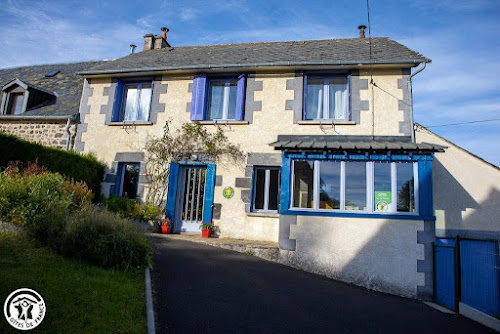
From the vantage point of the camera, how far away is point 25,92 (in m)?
12.0

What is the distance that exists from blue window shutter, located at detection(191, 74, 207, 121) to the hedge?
3.34 metres

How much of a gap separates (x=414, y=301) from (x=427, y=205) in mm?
1984

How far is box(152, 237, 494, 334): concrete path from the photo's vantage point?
14.0ft

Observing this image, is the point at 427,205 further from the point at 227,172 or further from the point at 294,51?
the point at 294,51

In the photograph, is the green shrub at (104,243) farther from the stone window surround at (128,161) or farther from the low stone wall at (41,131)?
the low stone wall at (41,131)

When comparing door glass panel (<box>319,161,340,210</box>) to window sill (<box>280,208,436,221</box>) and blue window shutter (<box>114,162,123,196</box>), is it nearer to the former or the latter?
window sill (<box>280,208,436,221</box>)

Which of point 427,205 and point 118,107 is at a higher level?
point 118,107

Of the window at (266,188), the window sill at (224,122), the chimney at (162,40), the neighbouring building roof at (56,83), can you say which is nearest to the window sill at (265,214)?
the window at (266,188)

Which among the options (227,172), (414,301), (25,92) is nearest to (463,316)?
(414,301)

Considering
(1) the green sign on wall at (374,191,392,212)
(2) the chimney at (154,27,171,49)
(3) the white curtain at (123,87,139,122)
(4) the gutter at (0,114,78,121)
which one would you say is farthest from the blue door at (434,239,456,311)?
(2) the chimney at (154,27,171,49)

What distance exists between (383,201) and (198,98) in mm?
6038

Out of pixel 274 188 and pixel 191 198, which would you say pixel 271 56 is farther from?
pixel 191 198

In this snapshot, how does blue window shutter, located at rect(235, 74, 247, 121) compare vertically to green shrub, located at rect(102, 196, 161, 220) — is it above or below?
above

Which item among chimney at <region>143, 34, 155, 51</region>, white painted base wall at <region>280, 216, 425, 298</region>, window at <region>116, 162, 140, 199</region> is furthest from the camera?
chimney at <region>143, 34, 155, 51</region>
